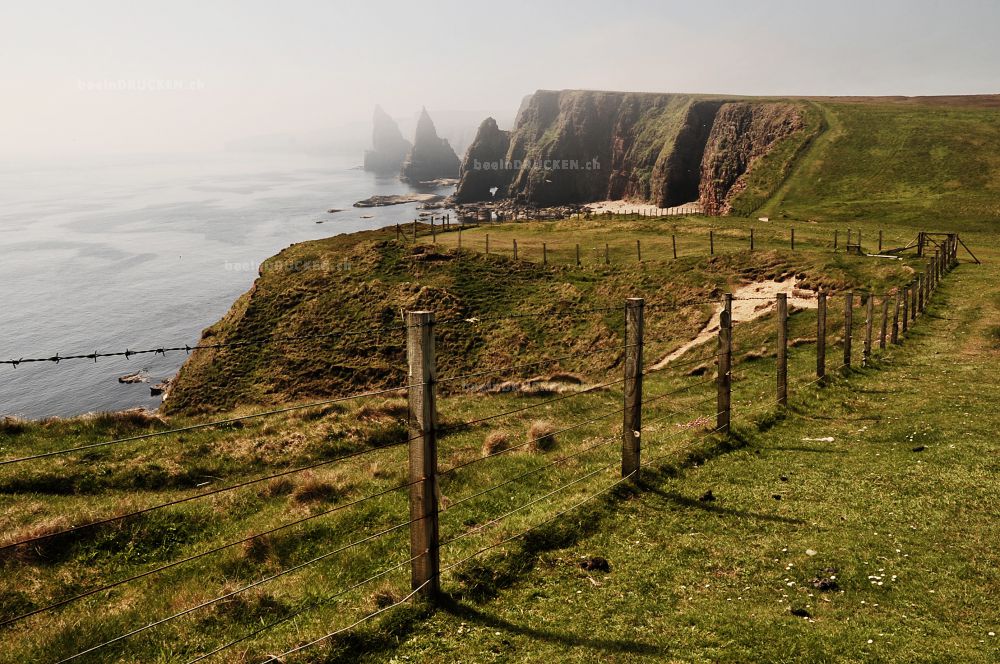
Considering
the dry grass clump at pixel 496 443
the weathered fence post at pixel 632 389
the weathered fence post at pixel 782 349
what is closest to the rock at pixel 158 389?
the dry grass clump at pixel 496 443

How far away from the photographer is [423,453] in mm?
7520

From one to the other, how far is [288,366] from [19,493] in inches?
1454

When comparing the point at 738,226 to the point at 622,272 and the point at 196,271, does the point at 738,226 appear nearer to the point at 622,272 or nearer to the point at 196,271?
the point at 622,272

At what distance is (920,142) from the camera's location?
10875 cm

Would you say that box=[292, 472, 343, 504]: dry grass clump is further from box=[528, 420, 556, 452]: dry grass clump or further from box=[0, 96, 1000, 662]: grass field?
box=[528, 420, 556, 452]: dry grass clump

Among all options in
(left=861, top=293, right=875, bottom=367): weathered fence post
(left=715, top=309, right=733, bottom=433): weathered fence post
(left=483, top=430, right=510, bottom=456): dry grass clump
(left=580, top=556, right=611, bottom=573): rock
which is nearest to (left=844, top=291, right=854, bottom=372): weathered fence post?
(left=861, top=293, right=875, bottom=367): weathered fence post

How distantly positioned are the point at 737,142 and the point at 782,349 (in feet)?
495

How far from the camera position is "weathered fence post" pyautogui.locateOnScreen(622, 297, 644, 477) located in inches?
443

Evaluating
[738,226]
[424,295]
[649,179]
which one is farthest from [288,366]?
[649,179]

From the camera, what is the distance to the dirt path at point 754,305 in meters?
37.2

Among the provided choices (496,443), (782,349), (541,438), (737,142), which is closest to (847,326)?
(782,349)

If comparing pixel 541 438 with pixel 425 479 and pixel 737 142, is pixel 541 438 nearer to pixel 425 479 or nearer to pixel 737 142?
pixel 425 479

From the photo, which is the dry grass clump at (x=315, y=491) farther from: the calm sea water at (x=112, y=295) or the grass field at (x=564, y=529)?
the calm sea water at (x=112, y=295)

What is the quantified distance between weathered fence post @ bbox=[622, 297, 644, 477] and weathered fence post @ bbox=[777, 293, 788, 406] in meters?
6.11
